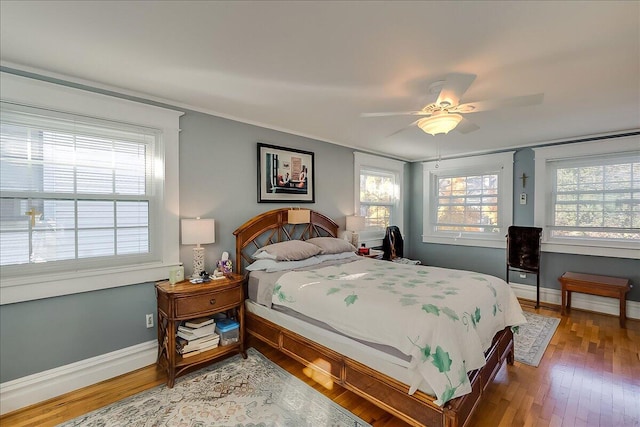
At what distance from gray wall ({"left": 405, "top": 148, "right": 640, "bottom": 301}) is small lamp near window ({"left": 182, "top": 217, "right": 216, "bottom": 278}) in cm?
445

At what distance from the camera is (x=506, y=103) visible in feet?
6.85

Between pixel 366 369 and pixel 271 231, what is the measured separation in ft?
6.87

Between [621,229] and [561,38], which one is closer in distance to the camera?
[561,38]

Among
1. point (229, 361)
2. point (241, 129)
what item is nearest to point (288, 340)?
point (229, 361)

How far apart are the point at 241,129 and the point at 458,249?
4.39 m

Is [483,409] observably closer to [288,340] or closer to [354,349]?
[354,349]

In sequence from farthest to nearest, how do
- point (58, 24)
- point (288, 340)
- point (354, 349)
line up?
point (288, 340) < point (354, 349) < point (58, 24)

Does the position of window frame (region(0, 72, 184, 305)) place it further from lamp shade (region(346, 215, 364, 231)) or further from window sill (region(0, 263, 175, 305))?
lamp shade (region(346, 215, 364, 231))

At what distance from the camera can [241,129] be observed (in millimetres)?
3422

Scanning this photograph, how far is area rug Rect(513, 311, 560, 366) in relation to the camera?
291cm

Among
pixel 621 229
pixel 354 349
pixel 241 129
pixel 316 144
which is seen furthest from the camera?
pixel 316 144

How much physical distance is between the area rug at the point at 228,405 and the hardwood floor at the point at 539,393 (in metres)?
0.12

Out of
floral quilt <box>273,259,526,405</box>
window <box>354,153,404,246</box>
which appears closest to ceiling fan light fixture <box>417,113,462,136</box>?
floral quilt <box>273,259,526,405</box>

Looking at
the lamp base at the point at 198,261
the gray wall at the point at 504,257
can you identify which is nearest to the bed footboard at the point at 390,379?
the lamp base at the point at 198,261
